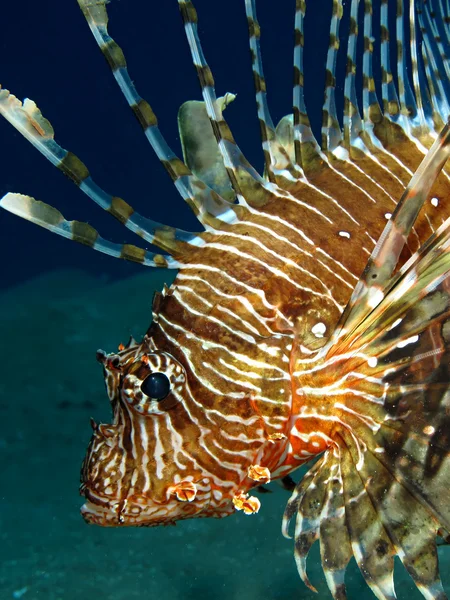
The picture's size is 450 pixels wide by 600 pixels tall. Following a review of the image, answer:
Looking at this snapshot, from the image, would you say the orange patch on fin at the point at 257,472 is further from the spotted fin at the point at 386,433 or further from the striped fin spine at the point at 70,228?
the striped fin spine at the point at 70,228

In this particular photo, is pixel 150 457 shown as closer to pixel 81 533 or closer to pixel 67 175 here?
pixel 67 175

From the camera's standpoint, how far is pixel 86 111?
22531 millimetres

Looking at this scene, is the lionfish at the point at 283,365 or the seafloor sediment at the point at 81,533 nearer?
the lionfish at the point at 283,365

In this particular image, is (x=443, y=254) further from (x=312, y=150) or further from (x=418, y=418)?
(x=312, y=150)

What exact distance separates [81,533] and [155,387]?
6084 mm

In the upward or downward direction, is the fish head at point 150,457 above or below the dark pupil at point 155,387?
below

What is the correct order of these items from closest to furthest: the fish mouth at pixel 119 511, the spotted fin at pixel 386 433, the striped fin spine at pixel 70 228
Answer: the spotted fin at pixel 386 433, the fish mouth at pixel 119 511, the striped fin spine at pixel 70 228

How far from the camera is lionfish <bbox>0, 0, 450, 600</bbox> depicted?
8.00 ft

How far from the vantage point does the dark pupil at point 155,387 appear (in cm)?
254

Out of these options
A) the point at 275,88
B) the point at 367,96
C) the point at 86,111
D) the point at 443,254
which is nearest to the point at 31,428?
the point at 367,96

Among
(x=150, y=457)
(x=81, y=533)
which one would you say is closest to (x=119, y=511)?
(x=150, y=457)

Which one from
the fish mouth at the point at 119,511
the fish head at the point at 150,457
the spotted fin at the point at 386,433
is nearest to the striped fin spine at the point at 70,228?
the fish head at the point at 150,457

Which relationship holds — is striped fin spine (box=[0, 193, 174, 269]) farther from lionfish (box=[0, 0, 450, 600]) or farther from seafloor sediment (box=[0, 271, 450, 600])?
seafloor sediment (box=[0, 271, 450, 600])

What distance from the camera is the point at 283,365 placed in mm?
2646
